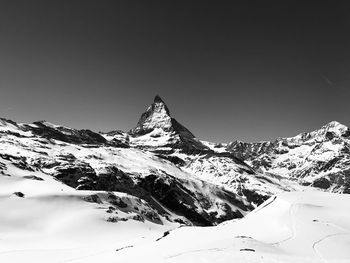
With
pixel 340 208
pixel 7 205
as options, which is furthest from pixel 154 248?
pixel 7 205

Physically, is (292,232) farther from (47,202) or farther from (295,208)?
(47,202)

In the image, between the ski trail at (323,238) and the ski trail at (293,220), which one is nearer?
the ski trail at (323,238)

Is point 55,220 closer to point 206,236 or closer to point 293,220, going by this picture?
point 206,236

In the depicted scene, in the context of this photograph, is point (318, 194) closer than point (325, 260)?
No

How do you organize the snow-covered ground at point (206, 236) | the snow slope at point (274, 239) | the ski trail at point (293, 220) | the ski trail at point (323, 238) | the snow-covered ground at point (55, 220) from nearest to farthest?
the snow slope at point (274, 239) < the snow-covered ground at point (206, 236) < the ski trail at point (323, 238) < the ski trail at point (293, 220) < the snow-covered ground at point (55, 220)

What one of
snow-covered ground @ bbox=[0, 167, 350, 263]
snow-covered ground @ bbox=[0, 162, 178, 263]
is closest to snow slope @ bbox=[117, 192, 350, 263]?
snow-covered ground @ bbox=[0, 167, 350, 263]

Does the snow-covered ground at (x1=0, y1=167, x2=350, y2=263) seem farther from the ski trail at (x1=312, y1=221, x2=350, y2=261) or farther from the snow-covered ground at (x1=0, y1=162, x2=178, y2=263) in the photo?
the snow-covered ground at (x1=0, y1=162, x2=178, y2=263)

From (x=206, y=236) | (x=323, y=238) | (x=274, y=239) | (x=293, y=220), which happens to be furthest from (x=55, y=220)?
(x=323, y=238)

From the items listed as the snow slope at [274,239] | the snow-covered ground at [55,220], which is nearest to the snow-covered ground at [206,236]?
the snow slope at [274,239]

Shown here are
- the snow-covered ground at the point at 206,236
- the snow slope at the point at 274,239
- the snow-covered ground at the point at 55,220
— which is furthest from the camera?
the snow-covered ground at the point at 55,220

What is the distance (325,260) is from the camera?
112ft

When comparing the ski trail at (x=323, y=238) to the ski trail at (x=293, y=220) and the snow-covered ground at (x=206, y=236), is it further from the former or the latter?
the ski trail at (x=293, y=220)

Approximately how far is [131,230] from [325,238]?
7773 centimetres

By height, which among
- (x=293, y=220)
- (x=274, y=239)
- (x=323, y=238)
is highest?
(x=293, y=220)
